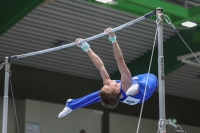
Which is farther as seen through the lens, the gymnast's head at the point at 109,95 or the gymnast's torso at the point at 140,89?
the gymnast's torso at the point at 140,89

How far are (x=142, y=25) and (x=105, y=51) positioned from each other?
1245 mm

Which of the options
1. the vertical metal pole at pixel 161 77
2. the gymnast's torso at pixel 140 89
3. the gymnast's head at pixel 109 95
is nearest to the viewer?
the vertical metal pole at pixel 161 77

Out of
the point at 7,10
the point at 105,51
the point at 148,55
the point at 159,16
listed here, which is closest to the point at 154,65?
the point at 148,55

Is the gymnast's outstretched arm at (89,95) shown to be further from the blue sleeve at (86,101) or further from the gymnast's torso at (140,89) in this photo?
the gymnast's torso at (140,89)

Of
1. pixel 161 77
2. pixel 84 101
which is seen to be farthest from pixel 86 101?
pixel 161 77

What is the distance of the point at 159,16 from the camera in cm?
527

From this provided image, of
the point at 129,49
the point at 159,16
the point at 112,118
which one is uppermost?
the point at 129,49

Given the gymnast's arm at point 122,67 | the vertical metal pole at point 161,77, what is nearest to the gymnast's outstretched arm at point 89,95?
the gymnast's arm at point 122,67

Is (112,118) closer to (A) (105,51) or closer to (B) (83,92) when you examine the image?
(B) (83,92)

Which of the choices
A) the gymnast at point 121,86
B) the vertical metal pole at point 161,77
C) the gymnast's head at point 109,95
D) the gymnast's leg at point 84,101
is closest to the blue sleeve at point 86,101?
the gymnast's leg at point 84,101

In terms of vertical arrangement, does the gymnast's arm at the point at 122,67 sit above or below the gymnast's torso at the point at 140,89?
above

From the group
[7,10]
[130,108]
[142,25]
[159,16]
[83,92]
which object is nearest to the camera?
[159,16]

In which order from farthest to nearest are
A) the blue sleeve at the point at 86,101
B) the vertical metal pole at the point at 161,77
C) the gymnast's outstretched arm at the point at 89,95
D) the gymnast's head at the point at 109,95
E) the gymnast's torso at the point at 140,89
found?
the blue sleeve at the point at 86,101, the gymnast's outstretched arm at the point at 89,95, the gymnast's torso at the point at 140,89, the gymnast's head at the point at 109,95, the vertical metal pole at the point at 161,77

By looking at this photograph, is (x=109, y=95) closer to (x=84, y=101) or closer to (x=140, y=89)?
(x=140, y=89)
